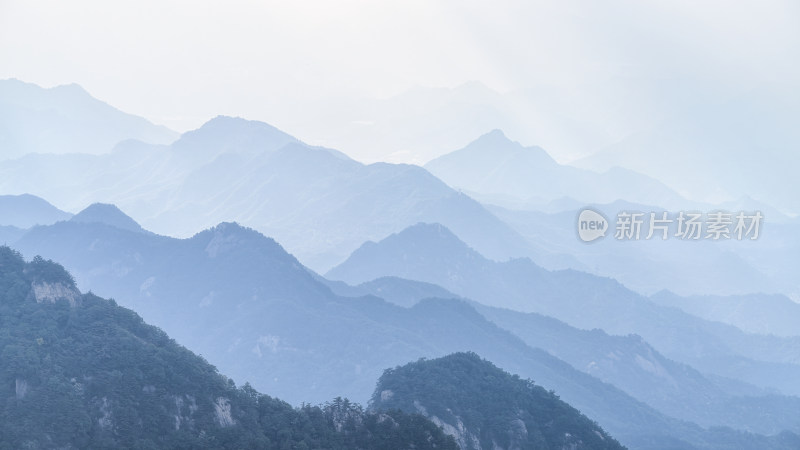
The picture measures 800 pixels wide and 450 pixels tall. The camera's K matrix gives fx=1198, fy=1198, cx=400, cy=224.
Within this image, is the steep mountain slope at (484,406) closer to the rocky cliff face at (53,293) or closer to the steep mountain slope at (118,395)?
the steep mountain slope at (118,395)

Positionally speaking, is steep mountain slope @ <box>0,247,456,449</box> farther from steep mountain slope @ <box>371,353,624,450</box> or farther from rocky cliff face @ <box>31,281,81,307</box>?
steep mountain slope @ <box>371,353,624,450</box>

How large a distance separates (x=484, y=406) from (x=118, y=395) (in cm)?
4900

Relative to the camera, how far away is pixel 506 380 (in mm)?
149000

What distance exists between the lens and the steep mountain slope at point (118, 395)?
10188 cm

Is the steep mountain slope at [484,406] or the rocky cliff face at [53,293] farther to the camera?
the steep mountain slope at [484,406]

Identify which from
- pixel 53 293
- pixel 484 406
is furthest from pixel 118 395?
pixel 484 406

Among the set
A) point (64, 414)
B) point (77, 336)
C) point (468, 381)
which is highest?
point (468, 381)

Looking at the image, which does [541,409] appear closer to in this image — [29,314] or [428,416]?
[428,416]

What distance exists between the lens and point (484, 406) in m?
141

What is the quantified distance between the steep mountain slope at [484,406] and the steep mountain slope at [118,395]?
606 inches

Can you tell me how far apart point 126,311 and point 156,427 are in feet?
70.6

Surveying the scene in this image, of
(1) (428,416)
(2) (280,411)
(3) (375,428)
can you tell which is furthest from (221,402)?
(1) (428,416)

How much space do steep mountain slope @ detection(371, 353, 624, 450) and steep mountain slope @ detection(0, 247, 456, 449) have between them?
15396mm

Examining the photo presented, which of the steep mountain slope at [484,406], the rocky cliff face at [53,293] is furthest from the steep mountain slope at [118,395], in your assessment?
the steep mountain slope at [484,406]
